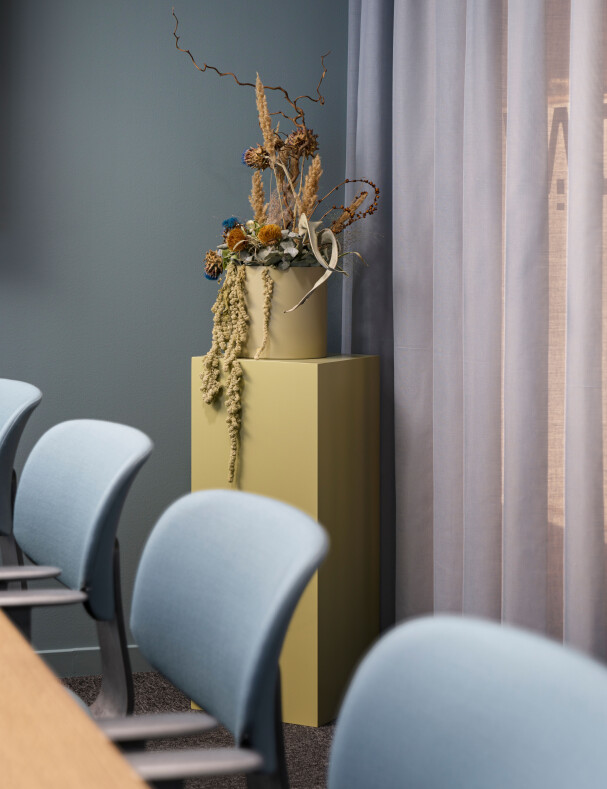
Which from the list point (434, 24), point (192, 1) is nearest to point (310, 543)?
point (434, 24)

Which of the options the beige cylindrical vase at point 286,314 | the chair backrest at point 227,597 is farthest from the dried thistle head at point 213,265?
the chair backrest at point 227,597

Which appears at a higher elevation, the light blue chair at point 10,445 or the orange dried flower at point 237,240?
the orange dried flower at point 237,240

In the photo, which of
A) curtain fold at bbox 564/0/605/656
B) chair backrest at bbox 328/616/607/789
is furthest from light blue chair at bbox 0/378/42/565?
chair backrest at bbox 328/616/607/789

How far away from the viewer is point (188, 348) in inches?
117

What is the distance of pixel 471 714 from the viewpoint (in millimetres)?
688

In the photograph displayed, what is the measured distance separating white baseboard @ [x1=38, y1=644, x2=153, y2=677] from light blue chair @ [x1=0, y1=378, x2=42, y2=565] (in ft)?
3.63

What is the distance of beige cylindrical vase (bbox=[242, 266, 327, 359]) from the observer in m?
2.50

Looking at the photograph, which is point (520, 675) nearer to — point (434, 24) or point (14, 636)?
point (14, 636)

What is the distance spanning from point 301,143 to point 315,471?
90cm

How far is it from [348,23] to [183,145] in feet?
2.09

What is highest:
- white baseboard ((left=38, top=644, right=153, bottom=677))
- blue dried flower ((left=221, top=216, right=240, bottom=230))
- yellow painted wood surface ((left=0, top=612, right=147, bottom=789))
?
blue dried flower ((left=221, top=216, right=240, bottom=230))

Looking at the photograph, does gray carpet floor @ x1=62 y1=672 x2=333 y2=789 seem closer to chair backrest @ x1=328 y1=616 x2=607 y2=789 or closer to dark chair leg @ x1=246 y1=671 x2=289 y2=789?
dark chair leg @ x1=246 y1=671 x2=289 y2=789

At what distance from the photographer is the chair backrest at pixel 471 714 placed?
2.06 ft

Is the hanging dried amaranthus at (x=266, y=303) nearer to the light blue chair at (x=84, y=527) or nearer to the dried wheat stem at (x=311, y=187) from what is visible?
the dried wheat stem at (x=311, y=187)
